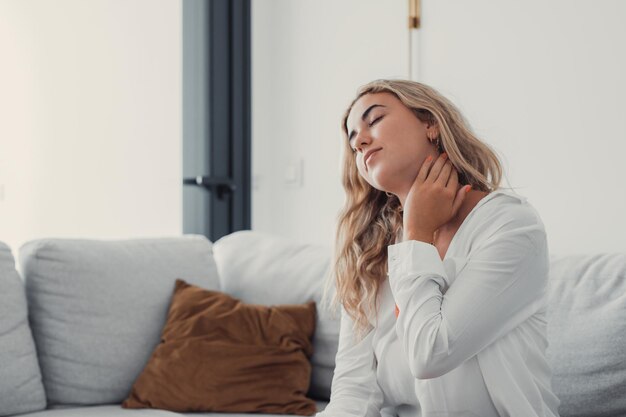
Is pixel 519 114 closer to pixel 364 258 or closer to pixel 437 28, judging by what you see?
pixel 437 28

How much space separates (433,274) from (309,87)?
2.06 metres

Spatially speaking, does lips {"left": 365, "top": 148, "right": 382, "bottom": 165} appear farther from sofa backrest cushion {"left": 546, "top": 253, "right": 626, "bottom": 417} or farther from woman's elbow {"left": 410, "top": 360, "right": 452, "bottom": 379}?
sofa backrest cushion {"left": 546, "top": 253, "right": 626, "bottom": 417}

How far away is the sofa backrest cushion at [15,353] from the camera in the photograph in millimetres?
1985

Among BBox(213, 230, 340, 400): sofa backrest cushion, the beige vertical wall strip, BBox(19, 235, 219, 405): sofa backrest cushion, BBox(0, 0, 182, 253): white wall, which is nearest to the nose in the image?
BBox(213, 230, 340, 400): sofa backrest cushion

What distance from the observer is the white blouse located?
1.23 meters

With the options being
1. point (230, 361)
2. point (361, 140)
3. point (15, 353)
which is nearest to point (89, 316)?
point (15, 353)

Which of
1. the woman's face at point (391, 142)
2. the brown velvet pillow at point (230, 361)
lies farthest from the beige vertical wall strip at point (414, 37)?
the woman's face at point (391, 142)

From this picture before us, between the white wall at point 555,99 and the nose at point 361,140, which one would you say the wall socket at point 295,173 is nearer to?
the white wall at point 555,99

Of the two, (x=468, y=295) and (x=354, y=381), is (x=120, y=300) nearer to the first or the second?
(x=354, y=381)

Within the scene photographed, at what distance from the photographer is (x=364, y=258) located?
5.27 feet

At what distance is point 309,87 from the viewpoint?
3232 millimetres

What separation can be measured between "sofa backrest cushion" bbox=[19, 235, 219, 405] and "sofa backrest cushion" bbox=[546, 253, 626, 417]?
1146 mm

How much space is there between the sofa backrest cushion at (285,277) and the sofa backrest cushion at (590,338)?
0.65 meters

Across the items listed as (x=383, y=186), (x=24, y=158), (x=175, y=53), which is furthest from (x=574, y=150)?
(x=24, y=158)
